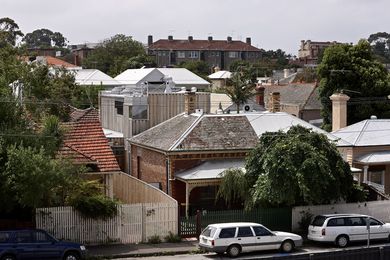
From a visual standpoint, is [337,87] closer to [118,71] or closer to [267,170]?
[267,170]

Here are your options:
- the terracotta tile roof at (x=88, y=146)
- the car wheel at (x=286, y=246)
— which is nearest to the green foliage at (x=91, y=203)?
the terracotta tile roof at (x=88, y=146)

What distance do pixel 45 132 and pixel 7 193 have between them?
3.23 metres

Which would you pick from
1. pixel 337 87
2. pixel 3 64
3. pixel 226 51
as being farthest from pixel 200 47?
pixel 3 64

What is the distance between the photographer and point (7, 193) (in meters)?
24.9

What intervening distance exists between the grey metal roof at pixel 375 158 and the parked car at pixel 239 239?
38.5 ft

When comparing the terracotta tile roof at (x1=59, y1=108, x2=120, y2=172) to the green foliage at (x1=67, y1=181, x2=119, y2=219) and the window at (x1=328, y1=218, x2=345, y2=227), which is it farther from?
the window at (x1=328, y1=218, x2=345, y2=227)

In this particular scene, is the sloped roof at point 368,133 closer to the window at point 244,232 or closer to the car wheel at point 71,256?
the window at point 244,232

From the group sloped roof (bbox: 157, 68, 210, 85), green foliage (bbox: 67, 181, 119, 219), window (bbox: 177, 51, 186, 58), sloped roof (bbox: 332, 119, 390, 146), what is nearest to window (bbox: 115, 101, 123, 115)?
sloped roof (bbox: 332, 119, 390, 146)

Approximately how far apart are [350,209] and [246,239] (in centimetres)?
728

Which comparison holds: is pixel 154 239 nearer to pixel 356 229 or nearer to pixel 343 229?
pixel 343 229

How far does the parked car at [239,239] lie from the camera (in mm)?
26094

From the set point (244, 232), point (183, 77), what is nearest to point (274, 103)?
point (244, 232)

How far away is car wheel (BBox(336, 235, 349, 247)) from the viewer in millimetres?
28328

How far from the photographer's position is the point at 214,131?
36.4 meters
